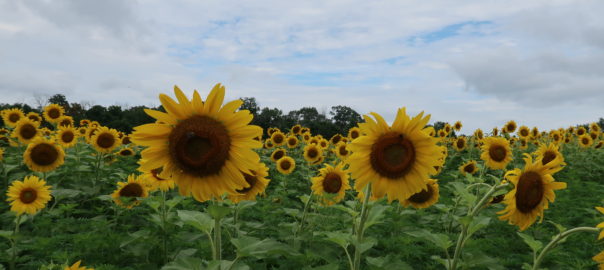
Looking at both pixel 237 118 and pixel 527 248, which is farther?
pixel 527 248

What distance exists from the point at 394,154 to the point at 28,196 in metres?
5.90

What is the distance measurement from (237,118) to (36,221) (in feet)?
20.1

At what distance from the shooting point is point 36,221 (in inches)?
264

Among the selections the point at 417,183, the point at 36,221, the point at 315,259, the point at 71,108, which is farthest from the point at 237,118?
the point at 71,108

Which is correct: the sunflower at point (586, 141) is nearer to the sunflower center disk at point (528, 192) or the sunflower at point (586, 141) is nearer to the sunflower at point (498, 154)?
the sunflower at point (498, 154)

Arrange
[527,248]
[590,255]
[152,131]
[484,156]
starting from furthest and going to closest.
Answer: [484,156] → [527,248] → [590,255] → [152,131]

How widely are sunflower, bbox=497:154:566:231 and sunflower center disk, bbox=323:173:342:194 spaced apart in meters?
3.27

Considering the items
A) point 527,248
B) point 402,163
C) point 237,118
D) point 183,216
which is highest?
point 237,118

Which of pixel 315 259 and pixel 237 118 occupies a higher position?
pixel 237 118

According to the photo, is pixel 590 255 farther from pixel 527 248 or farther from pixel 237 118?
pixel 237 118

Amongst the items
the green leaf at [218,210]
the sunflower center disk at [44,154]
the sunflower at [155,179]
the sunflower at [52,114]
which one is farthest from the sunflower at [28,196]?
the sunflower at [52,114]

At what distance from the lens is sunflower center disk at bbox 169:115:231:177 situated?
2.68 meters

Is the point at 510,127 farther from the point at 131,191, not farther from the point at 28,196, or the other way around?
the point at 28,196

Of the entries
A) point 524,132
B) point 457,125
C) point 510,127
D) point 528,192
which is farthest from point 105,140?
point 524,132
